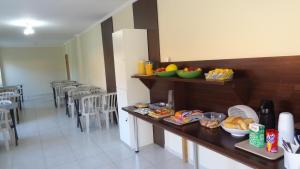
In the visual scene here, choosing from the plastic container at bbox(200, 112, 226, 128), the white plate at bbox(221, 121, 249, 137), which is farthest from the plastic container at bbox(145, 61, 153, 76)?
the white plate at bbox(221, 121, 249, 137)

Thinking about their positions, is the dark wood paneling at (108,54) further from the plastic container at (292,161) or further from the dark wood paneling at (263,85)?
the plastic container at (292,161)

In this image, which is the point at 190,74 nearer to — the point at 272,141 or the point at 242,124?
the point at 242,124

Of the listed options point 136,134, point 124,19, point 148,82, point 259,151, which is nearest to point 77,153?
point 136,134

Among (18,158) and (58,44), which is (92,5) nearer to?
(18,158)

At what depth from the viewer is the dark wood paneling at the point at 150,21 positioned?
9.55 feet

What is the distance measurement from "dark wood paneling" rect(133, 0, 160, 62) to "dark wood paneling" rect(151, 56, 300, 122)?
0.88 meters

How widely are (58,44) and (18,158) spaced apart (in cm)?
741

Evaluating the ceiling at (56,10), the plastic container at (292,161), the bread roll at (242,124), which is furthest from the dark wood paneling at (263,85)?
the ceiling at (56,10)

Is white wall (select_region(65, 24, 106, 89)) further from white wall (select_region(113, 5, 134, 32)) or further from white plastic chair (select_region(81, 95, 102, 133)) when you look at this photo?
white wall (select_region(113, 5, 134, 32))

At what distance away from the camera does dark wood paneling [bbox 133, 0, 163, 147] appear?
9.59 ft

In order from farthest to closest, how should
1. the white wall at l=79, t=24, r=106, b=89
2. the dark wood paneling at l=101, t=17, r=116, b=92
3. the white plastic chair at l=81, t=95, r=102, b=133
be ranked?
1. the white wall at l=79, t=24, r=106, b=89
2. the dark wood paneling at l=101, t=17, r=116, b=92
3. the white plastic chair at l=81, t=95, r=102, b=133

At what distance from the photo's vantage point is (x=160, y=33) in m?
2.85

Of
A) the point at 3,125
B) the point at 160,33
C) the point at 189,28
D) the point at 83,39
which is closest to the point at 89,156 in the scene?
the point at 3,125

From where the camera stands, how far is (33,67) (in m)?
9.19
